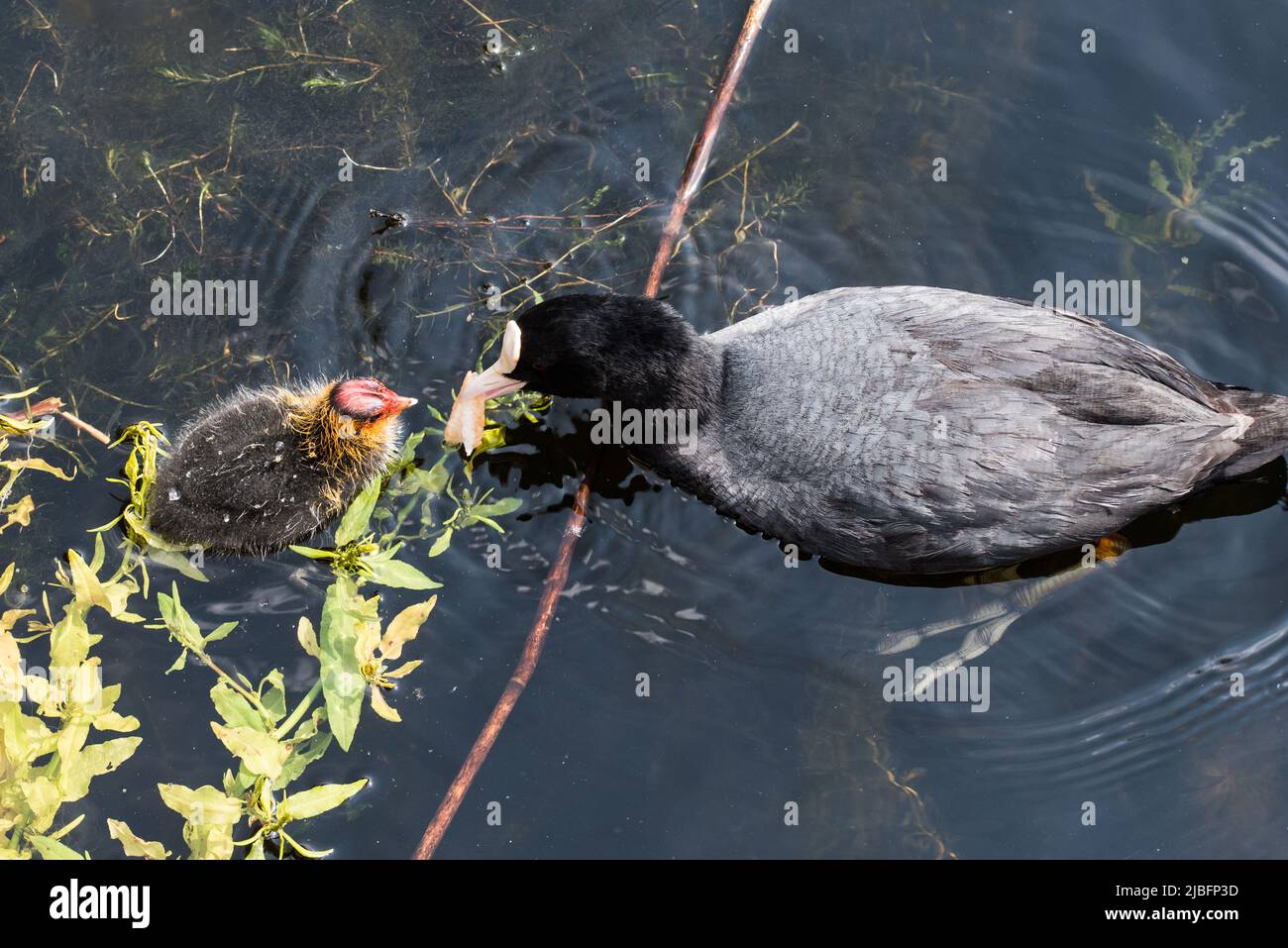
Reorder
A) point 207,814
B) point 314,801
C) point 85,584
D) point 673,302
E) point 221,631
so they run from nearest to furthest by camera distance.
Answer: point 207,814, point 314,801, point 85,584, point 221,631, point 673,302

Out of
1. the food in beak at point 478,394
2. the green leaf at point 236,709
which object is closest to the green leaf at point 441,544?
the food in beak at point 478,394

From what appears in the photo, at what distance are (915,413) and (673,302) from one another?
5.42ft

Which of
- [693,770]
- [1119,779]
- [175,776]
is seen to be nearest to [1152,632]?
[1119,779]

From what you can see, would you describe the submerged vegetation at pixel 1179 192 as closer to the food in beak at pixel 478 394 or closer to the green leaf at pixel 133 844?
the food in beak at pixel 478 394

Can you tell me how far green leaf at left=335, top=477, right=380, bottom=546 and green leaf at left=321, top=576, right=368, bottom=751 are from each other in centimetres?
49

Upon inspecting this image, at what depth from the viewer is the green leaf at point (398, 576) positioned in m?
4.98

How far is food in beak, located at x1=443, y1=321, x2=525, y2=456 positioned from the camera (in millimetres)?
5390

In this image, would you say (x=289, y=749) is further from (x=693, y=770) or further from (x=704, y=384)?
(x=704, y=384)

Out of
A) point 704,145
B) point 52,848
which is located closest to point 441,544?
point 52,848

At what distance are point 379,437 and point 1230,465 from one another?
3.60m

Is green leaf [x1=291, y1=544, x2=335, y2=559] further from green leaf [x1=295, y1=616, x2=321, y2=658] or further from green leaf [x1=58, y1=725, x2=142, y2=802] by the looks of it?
green leaf [x1=58, y1=725, x2=142, y2=802]

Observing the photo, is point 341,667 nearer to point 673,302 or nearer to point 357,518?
point 357,518

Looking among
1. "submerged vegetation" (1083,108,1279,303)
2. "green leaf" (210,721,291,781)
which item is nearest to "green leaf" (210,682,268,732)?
"green leaf" (210,721,291,781)

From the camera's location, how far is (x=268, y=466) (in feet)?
17.2
